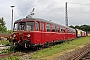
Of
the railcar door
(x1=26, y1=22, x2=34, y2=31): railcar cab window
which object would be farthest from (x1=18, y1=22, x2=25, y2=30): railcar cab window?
the railcar door

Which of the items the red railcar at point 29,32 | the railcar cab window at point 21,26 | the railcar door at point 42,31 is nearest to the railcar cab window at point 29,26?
the red railcar at point 29,32

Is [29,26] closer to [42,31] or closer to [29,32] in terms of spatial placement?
[29,32]

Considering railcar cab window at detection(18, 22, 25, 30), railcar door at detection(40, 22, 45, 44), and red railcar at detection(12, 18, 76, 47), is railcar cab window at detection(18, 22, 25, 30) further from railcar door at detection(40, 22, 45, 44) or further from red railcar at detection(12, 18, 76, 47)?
railcar door at detection(40, 22, 45, 44)

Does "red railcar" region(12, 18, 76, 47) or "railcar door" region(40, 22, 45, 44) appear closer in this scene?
"red railcar" region(12, 18, 76, 47)

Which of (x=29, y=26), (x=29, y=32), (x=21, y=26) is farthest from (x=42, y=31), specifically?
(x=21, y=26)

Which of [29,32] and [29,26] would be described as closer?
[29,32]

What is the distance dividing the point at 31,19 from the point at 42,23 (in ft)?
5.13

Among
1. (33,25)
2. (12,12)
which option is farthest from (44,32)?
(12,12)

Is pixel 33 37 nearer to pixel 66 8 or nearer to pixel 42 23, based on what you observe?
pixel 42 23

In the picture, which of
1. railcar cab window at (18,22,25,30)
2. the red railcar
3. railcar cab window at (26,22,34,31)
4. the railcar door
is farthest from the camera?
the railcar door

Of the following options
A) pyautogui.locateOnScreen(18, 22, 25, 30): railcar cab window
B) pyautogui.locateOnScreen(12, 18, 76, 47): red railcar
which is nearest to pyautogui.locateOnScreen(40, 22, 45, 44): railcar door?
pyautogui.locateOnScreen(12, 18, 76, 47): red railcar

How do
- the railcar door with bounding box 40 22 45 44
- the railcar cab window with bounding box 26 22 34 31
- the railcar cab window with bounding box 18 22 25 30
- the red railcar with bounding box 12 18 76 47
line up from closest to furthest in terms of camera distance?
1. the red railcar with bounding box 12 18 76 47
2. the railcar cab window with bounding box 26 22 34 31
3. the railcar cab window with bounding box 18 22 25 30
4. the railcar door with bounding box 40 22 45 44

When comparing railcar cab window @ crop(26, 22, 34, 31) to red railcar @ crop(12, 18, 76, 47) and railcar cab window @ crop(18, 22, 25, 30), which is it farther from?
railcar cab window @ crop(18, 22, 25, 30)

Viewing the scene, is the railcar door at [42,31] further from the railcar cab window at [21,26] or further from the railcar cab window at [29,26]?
the railcar cab window at [21,26]
